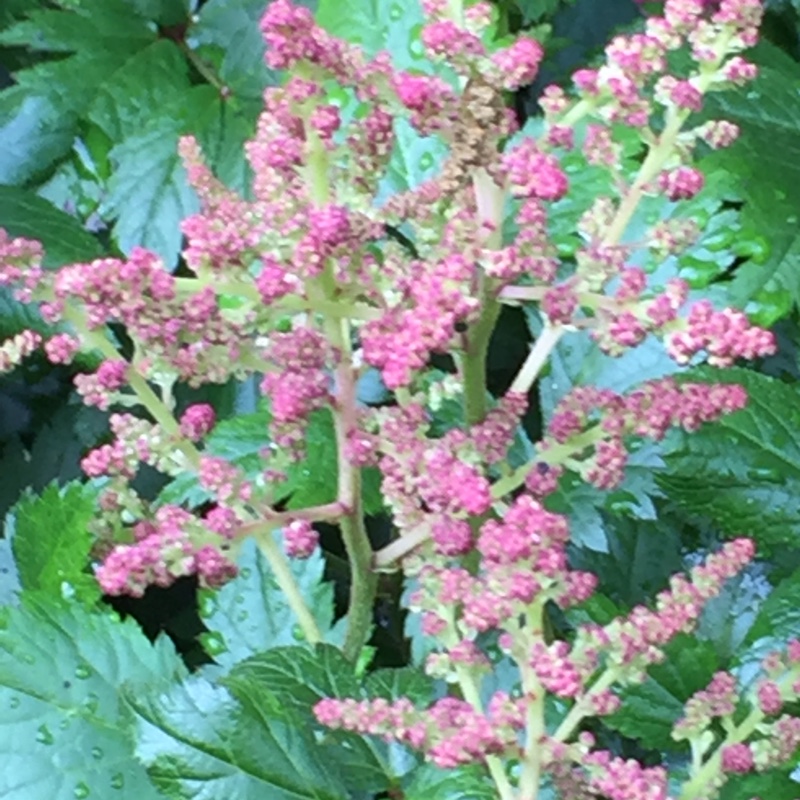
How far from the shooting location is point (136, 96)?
0.92m

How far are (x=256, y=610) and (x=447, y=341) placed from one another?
13.4 inches

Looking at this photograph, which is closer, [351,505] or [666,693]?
[351,505]

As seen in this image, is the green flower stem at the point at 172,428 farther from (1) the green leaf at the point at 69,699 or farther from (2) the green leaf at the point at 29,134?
(2) the green leaf at the point at 29,134

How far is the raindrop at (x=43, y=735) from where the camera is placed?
67cm

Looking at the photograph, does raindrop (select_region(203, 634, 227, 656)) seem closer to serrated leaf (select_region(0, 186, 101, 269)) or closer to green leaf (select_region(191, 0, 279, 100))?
serrated leaf (select_region(0, 186, 101, 269))

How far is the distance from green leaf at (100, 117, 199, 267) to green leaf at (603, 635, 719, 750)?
464 millimetres

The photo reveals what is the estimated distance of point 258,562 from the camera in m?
0.74

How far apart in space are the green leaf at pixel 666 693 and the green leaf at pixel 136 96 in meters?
0.53

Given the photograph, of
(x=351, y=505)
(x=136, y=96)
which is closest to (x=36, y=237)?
(x=136, y=96)

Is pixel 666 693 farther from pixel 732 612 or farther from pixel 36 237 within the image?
pixel 36 237

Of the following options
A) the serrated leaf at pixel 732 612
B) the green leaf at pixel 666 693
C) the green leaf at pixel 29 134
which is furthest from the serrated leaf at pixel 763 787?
the green leaf at pixel 29 134

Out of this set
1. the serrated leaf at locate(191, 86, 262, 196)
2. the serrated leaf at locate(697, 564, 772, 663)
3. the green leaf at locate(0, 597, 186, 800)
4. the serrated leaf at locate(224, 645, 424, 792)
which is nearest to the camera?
the serrated leaf at locate(224, 645, 424, 792)

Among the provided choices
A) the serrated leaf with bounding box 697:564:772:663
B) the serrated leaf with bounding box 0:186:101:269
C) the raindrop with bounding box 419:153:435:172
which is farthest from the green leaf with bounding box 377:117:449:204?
the serrated leaf with bounding box 697:564:772:663

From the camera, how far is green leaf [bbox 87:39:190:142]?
0.92 m
